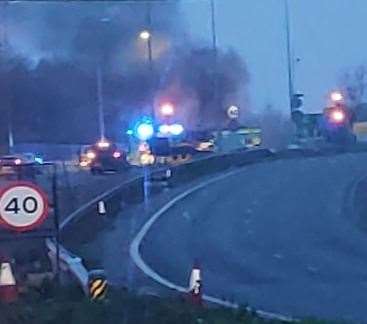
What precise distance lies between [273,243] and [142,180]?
36.4 feet

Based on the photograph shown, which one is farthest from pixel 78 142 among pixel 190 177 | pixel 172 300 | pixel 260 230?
pixel 172 300

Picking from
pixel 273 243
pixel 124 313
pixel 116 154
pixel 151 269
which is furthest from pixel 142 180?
pixel 124 313

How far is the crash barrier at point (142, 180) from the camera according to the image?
1713 centimetres

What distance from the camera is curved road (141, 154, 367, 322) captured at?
1739 centimetres

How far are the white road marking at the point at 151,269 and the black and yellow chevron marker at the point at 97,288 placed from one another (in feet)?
3.34

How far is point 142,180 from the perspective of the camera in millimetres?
36594

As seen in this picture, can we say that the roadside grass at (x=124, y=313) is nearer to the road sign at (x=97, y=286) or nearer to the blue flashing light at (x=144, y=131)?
the road sign at (x=97, y=286)

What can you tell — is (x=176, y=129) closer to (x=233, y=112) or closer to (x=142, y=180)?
(x=233, y=112)

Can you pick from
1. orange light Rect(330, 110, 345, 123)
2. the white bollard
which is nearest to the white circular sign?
orange light Rect(330, 110, 345, 123)

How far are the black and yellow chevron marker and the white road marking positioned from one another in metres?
1.02

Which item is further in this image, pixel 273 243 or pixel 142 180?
pixel 142 180

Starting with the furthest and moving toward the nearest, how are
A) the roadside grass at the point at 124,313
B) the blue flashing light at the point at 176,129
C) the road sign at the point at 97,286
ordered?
the blue flashing light at the point at 176,129 → the road sign at the point at 97,286 → the roadside grass at the point at 124,313

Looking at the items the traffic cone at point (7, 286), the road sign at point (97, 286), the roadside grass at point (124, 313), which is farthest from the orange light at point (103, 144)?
the roadside grass at point (124, 313)

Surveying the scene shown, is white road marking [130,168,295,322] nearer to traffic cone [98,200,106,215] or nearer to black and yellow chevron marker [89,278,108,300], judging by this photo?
traffic cone [98,200,106,215]
